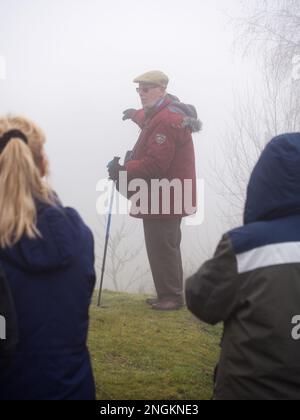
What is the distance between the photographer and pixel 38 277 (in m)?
1.89

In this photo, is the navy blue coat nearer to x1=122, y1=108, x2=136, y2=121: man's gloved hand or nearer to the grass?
the grass

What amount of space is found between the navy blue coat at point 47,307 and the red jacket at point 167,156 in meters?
2.40

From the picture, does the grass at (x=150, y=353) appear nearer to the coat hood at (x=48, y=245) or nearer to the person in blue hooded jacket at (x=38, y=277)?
the person in blue hooded jacket at (x=38, y=277)

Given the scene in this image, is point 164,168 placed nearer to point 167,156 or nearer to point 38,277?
point 167,156

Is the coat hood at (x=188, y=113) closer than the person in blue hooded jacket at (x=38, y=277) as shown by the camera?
No

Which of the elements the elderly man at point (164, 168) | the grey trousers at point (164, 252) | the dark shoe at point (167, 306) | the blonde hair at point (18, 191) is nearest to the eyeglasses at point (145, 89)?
the elderly man at point (164, 168)

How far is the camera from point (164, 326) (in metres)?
4.15

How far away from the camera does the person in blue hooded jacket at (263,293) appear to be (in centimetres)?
A: 199

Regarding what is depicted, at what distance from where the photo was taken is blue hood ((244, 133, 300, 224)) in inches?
81.7

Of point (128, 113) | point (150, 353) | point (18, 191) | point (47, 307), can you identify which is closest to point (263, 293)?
point (47, 307)

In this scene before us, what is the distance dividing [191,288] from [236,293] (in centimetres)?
19

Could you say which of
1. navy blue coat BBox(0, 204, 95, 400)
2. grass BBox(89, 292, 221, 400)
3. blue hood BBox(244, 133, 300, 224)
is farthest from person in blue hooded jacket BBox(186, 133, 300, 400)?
grass BBox(89, 292, 221, 400)
